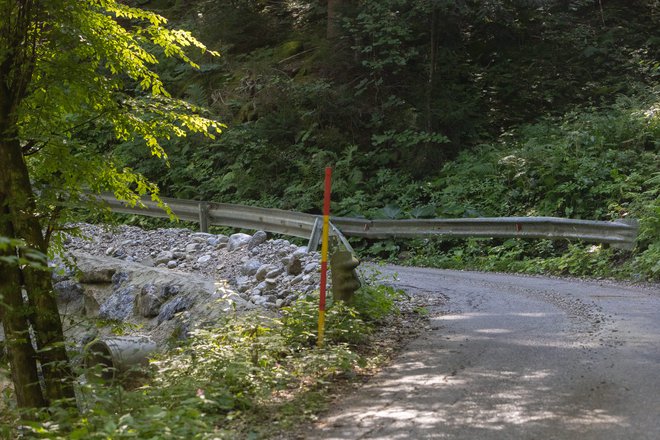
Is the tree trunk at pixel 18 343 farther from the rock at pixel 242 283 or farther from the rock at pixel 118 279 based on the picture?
the rock at pixel 118 279

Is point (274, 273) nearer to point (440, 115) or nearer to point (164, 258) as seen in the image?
point (164, 258)

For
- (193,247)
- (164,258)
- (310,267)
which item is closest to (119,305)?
(164,258)

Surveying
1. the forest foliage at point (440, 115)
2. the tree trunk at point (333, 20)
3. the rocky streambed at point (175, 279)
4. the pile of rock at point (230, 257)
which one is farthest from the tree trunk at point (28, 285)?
the tree trunk at point (333, 20)

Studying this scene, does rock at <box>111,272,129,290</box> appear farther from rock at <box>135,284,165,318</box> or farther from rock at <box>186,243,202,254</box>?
rock at <box>186,243,202,254</box>

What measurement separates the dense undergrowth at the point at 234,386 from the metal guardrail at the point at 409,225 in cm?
543

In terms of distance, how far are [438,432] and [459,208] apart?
467 inches

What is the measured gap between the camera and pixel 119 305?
12.8 m

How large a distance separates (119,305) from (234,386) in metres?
7.21

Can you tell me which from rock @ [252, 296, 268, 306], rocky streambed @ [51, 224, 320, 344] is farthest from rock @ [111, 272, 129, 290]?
rock @ [252, 296, 268, 306]

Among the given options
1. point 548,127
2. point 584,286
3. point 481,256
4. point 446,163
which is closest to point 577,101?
point 548,127

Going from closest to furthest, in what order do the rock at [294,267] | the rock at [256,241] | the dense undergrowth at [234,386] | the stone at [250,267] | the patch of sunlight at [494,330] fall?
the dense undergrowth at [234,386] → the patch of sunlight at [494,330] → the rock at [294,267] → the stone at [250,267] → the rock at [256,241]

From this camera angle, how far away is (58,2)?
7.01 metres

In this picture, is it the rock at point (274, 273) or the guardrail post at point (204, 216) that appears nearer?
the rock at point (274, 273)

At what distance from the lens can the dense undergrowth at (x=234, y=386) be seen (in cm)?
515
